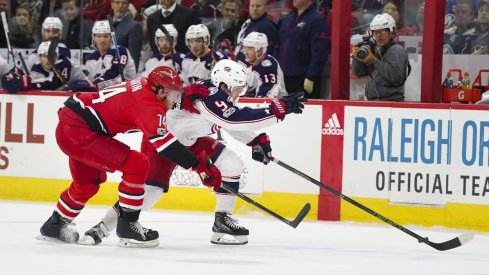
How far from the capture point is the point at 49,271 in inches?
256

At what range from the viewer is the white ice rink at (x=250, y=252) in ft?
22.4

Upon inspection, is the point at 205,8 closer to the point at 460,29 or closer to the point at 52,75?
the point at 52,75

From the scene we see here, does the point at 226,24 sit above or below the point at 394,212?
above

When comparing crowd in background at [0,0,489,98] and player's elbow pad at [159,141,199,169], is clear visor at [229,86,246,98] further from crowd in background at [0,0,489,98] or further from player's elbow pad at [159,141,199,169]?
crowd in background at [0,0,489,98]

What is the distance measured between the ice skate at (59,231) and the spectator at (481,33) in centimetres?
405

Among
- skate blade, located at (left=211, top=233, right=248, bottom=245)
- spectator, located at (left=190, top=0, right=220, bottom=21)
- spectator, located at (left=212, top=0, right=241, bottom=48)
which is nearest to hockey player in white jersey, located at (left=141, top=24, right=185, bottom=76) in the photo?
spectator, located at (left=212, top=0, right=241, bottom=48)

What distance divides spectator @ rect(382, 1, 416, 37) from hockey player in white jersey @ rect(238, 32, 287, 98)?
105 centimetres

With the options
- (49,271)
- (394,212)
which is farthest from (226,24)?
(49,271)

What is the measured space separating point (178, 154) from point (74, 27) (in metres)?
5.19

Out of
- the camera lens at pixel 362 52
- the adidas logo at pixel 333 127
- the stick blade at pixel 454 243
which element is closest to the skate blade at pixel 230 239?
the stick blade at pixel 454 243

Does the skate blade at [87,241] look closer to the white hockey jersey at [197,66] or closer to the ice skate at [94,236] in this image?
the ice skate at [94,236]

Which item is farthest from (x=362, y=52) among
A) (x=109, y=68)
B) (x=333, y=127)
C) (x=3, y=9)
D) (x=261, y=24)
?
(x=3, y=9)

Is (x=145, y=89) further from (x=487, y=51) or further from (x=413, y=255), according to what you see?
(x=487, y=51)

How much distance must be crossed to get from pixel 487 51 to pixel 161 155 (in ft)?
12.5
